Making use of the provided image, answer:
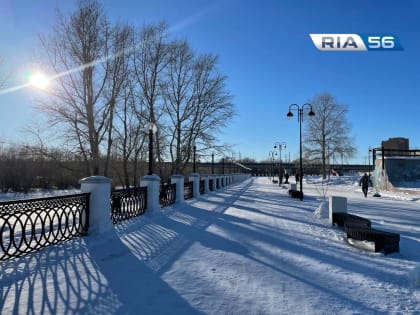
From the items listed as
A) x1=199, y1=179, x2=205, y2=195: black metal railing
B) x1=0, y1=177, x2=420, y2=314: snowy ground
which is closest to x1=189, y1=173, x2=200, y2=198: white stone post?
x1=199, y1=179, x2=205, y2=195: black metal railing

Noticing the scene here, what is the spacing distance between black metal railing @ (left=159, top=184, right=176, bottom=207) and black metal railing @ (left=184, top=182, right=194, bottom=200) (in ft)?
9.26

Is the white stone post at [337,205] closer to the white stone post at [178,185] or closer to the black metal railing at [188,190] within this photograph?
the white stone post at [178,185]

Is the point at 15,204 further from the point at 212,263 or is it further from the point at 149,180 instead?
the point at 149,180

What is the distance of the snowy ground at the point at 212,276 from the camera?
3.67 meters

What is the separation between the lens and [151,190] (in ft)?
37.5

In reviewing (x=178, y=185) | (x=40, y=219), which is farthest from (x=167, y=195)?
(x=40, y=219)

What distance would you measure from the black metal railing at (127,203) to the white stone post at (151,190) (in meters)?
0.16

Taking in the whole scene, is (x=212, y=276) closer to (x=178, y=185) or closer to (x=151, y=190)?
(x=151, y=190)

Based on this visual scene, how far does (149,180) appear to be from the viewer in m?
11.5

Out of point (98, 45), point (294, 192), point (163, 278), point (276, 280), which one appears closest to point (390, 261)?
point (276, 280)

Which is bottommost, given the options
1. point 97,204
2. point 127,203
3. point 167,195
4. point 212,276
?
point 212,276

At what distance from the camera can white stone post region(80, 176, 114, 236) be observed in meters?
7.55

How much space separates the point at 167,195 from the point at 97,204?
21.2 ft

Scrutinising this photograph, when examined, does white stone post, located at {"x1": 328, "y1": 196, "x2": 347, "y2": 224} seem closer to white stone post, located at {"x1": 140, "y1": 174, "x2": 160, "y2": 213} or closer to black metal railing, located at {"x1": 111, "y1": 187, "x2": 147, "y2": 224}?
white stone post, located at {"x1": 140, "y1": 174, "x2": 160, "y2": 213}
